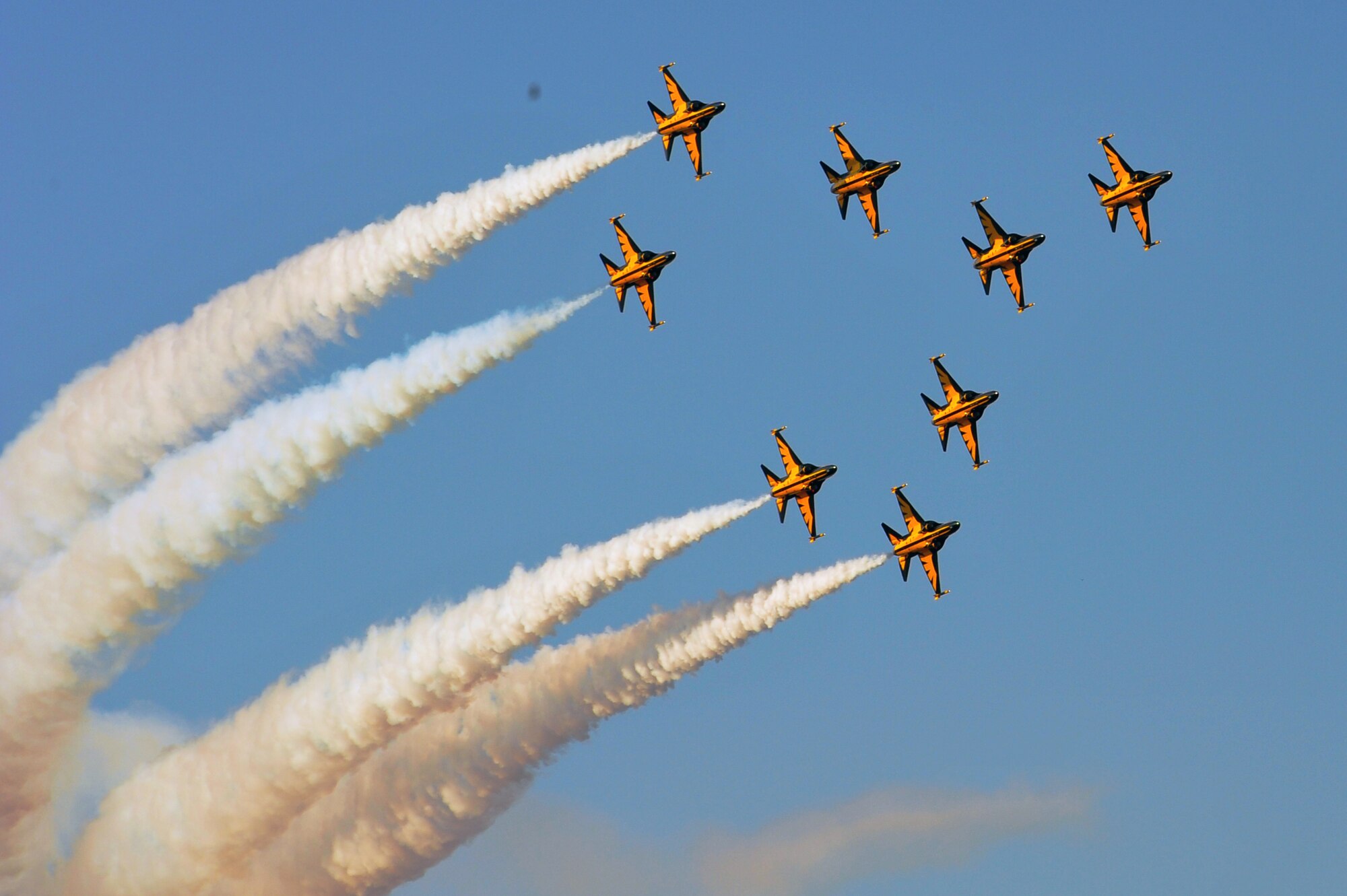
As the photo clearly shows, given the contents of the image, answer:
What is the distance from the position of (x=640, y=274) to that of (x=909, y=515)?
44.9 ft

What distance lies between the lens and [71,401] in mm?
64625

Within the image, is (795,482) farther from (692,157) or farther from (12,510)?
(12,510)

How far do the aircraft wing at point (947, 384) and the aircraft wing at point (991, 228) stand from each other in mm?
5217

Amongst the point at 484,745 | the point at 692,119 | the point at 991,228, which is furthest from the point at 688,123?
the point at 484,745

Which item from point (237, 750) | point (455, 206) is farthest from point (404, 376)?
point (237, 750)

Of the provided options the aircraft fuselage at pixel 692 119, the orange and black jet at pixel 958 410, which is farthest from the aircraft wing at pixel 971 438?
the aircraft fuselage at pixel 692 119

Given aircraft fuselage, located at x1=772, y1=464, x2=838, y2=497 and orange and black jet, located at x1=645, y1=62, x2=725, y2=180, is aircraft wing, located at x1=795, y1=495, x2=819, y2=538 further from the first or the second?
orange and black jet, located at x1=645, y1=62, x2=725, y2=180

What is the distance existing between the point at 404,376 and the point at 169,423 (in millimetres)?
8619

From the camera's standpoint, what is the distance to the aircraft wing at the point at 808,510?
66.2 meters

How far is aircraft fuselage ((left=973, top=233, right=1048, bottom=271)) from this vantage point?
69.9m

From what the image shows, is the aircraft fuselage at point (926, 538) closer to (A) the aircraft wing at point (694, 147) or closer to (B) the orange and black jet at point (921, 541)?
(B) the orange and black jet at point (921, 541)

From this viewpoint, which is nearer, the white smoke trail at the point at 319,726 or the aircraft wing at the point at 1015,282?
the white smoke trail at the point at 319,726

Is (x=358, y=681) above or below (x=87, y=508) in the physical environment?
below

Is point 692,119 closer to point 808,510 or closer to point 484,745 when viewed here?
point 808,510
